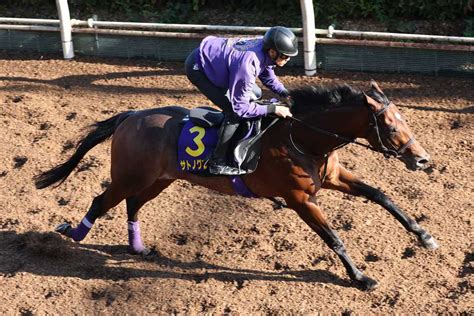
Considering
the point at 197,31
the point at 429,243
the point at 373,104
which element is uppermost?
the point at 197,31

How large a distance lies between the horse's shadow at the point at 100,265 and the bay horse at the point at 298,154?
156mm

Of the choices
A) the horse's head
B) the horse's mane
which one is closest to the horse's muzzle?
the horse's head

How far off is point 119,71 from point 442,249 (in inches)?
213

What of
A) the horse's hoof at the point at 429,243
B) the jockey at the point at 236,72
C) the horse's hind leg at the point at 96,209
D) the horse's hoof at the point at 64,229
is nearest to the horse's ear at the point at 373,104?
the jockey at the point at 236,72

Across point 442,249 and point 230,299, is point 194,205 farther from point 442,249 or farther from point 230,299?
point 442,249

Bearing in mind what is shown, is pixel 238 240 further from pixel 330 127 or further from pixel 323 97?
pixel 323 97

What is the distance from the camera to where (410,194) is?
7926 millimetres

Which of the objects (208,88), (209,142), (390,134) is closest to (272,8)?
(208,88)

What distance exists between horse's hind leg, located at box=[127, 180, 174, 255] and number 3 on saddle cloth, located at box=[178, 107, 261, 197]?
0.52 metres

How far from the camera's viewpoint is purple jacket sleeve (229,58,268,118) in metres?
6.40

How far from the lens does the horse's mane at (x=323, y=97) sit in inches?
254

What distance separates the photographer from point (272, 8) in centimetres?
1137

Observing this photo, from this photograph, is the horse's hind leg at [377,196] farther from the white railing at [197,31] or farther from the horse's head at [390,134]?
the white railing at [197,31]

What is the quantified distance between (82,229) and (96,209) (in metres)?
0.24
